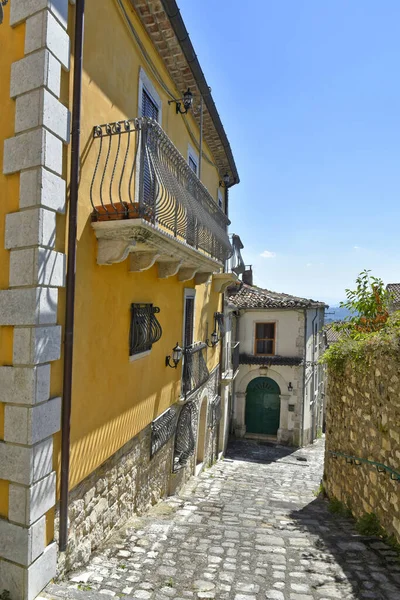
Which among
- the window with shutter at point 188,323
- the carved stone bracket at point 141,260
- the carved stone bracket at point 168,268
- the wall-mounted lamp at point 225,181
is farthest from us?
the wall-mounted lamp at point 225,181

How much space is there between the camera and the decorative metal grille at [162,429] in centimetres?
731

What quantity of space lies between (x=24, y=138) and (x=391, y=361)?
231 inches

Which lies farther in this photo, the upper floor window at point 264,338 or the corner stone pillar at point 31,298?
the upper floor window at point 264,338

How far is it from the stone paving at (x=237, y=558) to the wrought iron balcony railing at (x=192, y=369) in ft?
8.50

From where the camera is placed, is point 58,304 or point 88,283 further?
point 88,283

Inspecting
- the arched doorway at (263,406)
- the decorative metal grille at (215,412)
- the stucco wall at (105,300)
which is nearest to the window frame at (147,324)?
the stucco wall at (105,300)

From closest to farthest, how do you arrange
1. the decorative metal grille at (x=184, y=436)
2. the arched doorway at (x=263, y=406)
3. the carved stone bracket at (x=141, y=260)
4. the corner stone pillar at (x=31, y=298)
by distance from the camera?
the corner stone pillar at (x=31, y=298) < the carved stone bracket at (x=141, y=260) < the decorative metal grille at (x=184, y=436) < the arched doorway at (x=263, y=406)

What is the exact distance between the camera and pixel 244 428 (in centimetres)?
2080

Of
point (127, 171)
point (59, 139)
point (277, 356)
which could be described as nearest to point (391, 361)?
point (127, 171)

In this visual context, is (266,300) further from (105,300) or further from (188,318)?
(105,300)

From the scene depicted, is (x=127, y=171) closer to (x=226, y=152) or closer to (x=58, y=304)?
(x=58, y=304)

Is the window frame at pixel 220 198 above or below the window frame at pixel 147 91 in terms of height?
above

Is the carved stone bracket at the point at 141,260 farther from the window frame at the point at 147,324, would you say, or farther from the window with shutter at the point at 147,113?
the window with shutter at the point at 147,113

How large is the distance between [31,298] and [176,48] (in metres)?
5.73
